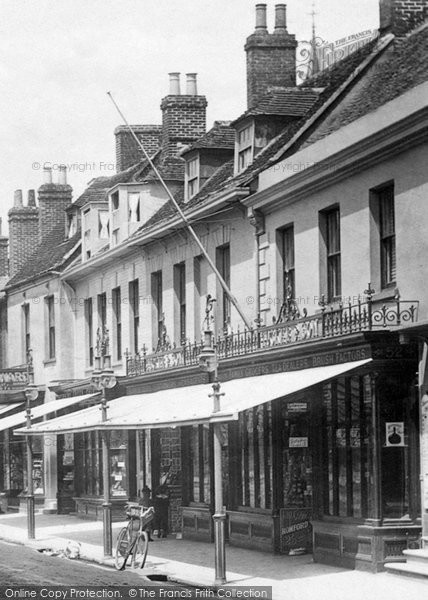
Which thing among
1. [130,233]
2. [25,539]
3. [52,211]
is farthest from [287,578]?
[52,211]

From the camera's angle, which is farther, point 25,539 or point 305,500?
point 25,539

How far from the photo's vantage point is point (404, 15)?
26031mm

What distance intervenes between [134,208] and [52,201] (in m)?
10.8

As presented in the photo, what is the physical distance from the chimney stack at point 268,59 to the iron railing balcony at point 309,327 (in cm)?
578

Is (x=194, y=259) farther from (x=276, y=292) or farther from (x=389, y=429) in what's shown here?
(x=389, y=429)

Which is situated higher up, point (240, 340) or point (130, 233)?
point (130, 233)

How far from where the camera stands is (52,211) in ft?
149

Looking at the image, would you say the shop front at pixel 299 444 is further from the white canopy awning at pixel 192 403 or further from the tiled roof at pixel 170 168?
the tiled roof at pixel 170 168

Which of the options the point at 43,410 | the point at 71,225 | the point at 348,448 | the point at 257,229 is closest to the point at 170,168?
the point at 43,410

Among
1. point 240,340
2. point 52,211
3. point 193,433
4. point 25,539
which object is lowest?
point 25,539

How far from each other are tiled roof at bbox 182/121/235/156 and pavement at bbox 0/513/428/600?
346 inches

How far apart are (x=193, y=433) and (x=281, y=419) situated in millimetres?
5296

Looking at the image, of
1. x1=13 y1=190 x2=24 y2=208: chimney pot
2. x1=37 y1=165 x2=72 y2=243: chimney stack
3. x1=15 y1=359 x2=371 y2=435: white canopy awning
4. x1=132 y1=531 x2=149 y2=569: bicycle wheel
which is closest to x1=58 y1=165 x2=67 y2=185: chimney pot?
x1=37 y1=165 x2=72 y2=243: chimney stack

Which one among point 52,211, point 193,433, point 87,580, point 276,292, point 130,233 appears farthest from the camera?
point 52,211
